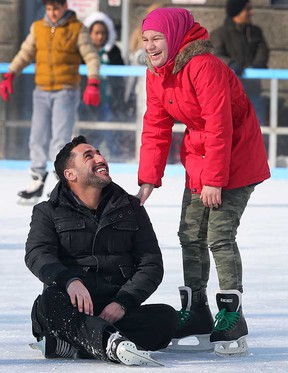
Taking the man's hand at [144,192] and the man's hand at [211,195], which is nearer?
the man's hand at [211,195]

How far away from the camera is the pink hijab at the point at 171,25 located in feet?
15.7

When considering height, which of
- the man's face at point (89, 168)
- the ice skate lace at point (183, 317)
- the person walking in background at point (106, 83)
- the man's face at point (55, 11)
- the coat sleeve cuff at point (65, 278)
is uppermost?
the man's face at point (89, 168)

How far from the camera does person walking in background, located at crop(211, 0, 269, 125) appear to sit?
11.8m

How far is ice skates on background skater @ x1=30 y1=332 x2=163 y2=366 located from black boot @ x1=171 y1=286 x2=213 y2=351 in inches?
15.7

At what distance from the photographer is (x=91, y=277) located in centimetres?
473

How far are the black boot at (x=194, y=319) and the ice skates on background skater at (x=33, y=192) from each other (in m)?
4.67

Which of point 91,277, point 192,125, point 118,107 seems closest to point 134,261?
point 91,277

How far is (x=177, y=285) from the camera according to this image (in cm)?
619

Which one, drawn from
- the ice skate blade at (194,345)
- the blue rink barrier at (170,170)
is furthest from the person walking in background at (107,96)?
the ice skate blade at (194,345)

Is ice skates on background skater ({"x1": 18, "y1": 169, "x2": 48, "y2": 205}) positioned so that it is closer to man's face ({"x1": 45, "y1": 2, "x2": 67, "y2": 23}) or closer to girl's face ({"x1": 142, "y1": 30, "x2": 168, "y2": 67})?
man's face ({"x1": 45, "y1": 2, "x2": 67, "y2": 23})

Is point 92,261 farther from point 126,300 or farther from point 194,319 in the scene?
point 194,319

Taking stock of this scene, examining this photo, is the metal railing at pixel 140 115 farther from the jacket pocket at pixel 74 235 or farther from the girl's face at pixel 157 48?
the jacket pocket at pixel 74 235

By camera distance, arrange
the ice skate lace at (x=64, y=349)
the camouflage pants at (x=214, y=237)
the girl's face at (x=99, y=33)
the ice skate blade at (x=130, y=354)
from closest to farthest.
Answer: the ice skate blade at (x=130, y=354), the ice skate lace at (x=64, y=349), the camouflage pants at (x=214, y=237), the girl's face at (x=99, y=33)

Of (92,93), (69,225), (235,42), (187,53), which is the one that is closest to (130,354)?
(69,225)
